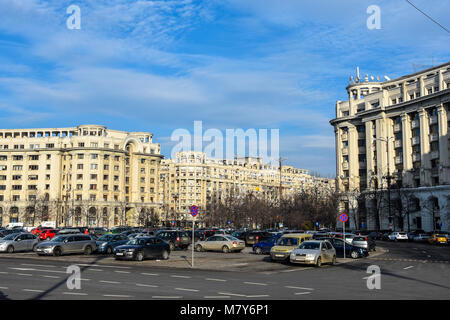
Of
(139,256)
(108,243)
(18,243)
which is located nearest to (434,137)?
(108,243)

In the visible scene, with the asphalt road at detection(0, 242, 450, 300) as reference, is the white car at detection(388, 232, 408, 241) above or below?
below

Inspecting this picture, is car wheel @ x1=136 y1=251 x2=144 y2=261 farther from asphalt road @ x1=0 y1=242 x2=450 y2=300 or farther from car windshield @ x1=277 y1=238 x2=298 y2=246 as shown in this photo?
car windshield @ x1=277 y1=238 x2=298 y2=246

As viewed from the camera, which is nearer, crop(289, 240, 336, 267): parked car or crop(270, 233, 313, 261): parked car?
crop(289, 240, 336, 267): parked car

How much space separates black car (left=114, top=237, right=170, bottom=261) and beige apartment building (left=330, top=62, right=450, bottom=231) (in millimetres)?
47764

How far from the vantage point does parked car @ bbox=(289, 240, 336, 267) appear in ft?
79.6

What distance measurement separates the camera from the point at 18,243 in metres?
34.9

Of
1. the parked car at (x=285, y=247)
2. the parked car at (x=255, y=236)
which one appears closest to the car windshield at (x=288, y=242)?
the parked car at (x=285, y=247)

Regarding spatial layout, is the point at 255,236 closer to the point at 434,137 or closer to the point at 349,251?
the point at 349,251

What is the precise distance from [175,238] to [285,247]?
14.4 m

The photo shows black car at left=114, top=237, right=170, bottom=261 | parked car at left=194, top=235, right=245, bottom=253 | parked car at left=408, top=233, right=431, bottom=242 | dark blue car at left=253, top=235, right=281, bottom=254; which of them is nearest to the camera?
black car at left=114, top=237, right=170, bottom=261

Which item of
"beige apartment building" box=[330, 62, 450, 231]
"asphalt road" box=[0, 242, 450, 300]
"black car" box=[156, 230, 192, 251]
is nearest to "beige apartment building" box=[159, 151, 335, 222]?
"beige apartment building" box=[330, 62, 450, 231]

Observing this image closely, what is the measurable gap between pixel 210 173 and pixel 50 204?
3033 inches

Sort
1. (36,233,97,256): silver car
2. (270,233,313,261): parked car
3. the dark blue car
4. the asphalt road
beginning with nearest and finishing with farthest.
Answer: the asphalt road, (270,233,313,261): parked car, (36,233,97,256): silver car, the dark blue car
